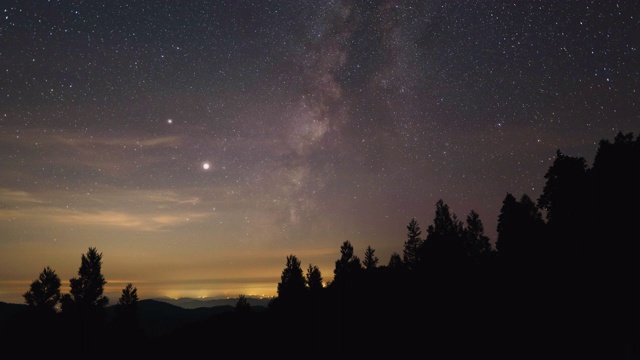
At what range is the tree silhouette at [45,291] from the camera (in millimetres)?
54562

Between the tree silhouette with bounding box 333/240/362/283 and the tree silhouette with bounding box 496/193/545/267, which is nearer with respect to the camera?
the tree silhouette with bounding box 496/193/545/267

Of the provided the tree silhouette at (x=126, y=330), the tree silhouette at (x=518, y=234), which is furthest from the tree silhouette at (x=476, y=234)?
the tree silhouette at (x=126, y=330)

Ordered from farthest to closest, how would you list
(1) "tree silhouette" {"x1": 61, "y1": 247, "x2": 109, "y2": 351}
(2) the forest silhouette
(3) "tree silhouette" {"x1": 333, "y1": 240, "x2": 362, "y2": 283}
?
(3) "tree silhouette" {"x1": 333, "y1": 240, "x2": 362, "y2": 283}, (1) "tree silhouette" {"x1": 61, "y1": 247, "x2": 109, "y2": 351}, (2) the forest silhouette

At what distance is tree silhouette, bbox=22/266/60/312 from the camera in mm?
54562

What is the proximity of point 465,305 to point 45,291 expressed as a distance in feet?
193

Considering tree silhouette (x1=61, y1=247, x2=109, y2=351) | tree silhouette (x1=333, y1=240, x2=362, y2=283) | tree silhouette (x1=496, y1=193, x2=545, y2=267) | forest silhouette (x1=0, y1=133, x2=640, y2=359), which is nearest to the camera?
forest silhouette (x1=0, y1=133, x2=640, y2=359)

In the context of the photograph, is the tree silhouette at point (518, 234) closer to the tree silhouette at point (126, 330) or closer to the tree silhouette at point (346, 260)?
the tree silhouette at point (346, 260)

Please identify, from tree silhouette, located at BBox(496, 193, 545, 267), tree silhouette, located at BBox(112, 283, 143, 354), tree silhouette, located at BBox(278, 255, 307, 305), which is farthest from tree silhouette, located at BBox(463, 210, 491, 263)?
tree silhouette, located at BBox(112, 283, 143, 354)

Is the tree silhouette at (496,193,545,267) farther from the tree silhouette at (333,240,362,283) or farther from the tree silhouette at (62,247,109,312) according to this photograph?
the tree silhouette at (62,247,109,312)

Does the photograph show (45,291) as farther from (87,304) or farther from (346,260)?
(346,260)

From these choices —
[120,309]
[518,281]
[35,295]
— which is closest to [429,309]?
[518,281]

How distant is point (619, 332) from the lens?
76.6 feet

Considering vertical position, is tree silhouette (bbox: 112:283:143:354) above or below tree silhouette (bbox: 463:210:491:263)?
below

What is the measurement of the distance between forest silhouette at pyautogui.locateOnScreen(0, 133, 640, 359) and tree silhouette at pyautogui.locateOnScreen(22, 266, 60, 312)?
0.15 metres
